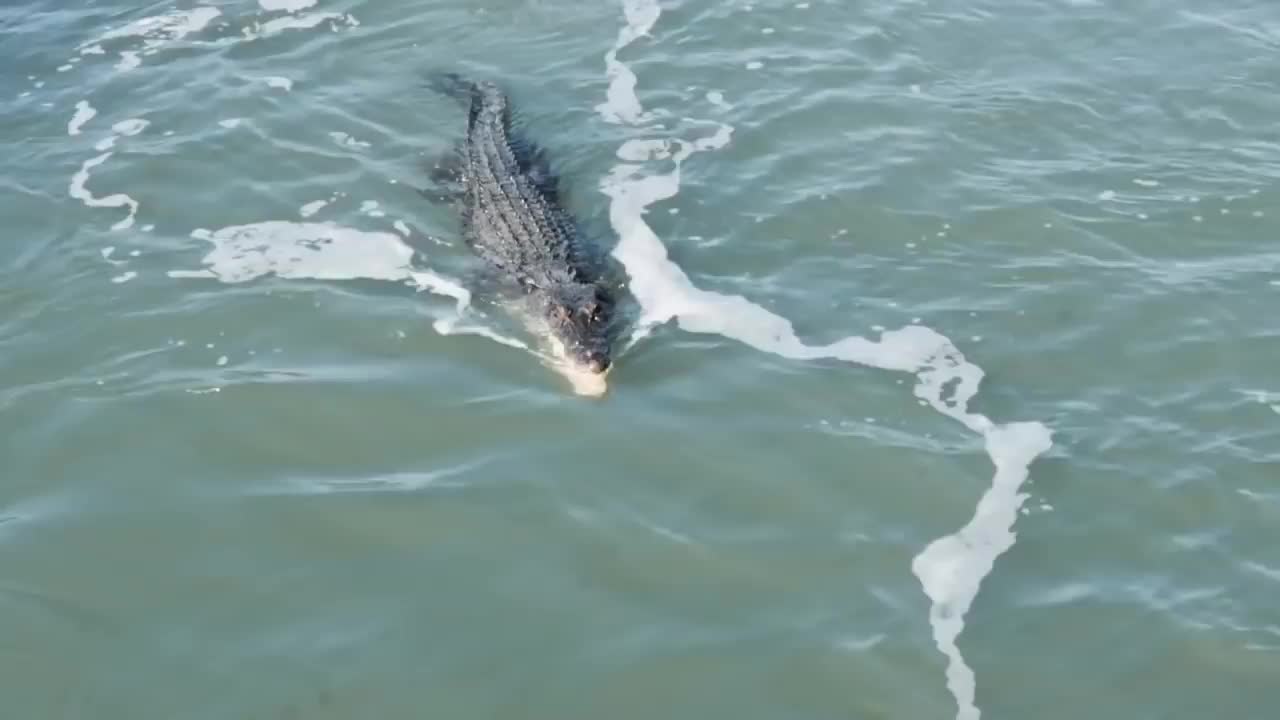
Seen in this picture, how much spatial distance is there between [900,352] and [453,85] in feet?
21.7

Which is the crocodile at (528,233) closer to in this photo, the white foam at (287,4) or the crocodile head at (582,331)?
the crocodile head at (582,331)

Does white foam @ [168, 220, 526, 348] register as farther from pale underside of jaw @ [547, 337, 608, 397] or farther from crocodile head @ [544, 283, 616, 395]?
pale underside of jaw @ [547, 337, 608, 397]

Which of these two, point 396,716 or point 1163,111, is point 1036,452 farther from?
point 1163,111

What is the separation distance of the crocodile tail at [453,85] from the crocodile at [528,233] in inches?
0.7

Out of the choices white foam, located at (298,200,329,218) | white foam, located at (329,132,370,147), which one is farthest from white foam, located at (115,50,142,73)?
white foam, located at (298,200,329,218)

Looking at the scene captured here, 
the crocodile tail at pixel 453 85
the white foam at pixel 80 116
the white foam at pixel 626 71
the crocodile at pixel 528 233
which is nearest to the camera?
the crocodile at pixel 528 233

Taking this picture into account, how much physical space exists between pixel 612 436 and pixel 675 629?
1.82 metres

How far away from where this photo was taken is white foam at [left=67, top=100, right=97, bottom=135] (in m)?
12.8

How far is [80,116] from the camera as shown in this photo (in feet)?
42.8

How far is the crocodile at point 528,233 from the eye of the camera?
30.7 feet

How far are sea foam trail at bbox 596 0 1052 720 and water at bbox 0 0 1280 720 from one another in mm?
35

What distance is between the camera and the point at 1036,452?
821cm

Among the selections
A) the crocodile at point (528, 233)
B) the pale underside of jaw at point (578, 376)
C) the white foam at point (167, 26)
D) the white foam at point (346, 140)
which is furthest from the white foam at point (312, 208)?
the white foam at point (167, 26)

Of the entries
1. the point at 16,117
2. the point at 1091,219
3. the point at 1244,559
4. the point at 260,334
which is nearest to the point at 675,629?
the point at 1244,559
